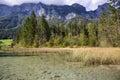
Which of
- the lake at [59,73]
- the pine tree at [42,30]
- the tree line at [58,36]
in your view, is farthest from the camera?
the pine tree at [42,30]

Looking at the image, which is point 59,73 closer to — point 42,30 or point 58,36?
point 58,36

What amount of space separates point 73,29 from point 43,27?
143 feet

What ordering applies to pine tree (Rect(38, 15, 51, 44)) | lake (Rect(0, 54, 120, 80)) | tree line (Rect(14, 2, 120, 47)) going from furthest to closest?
pine tree (Rect(38, 15, 51, 44)) < tree line (Rect(14, 2, 120, 47)) < lake (Rect(0, 54, 120, 80))

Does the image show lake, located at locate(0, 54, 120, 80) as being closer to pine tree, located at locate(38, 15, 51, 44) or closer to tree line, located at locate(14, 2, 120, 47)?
tree line, located at locate(14, 2, 120, 47)

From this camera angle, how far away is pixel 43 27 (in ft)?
297

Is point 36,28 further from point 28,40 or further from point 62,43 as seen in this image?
point 62,43

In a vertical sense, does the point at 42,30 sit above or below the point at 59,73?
above

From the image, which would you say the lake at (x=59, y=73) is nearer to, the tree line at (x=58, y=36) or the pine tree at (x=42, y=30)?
the tree line at (x=58, y=36)

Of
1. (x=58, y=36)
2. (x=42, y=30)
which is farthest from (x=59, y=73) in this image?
(x=42, y=30)

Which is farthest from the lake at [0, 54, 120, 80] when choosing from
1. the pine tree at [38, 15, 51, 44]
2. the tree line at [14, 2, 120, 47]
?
the pine tree at [38, 15, 51, 44]

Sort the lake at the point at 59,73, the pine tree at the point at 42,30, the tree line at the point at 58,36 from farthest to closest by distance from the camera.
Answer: the pine tree at the point at 42,30
the tree line at the point at 58,36
the lake at the point at 59,73

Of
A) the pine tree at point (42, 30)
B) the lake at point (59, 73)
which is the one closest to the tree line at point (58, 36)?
the pine tree at point (42, 30)

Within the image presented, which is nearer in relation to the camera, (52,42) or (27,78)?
(27,78)

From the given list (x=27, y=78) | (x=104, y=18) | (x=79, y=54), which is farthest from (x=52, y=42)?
(x=27, y=78)
